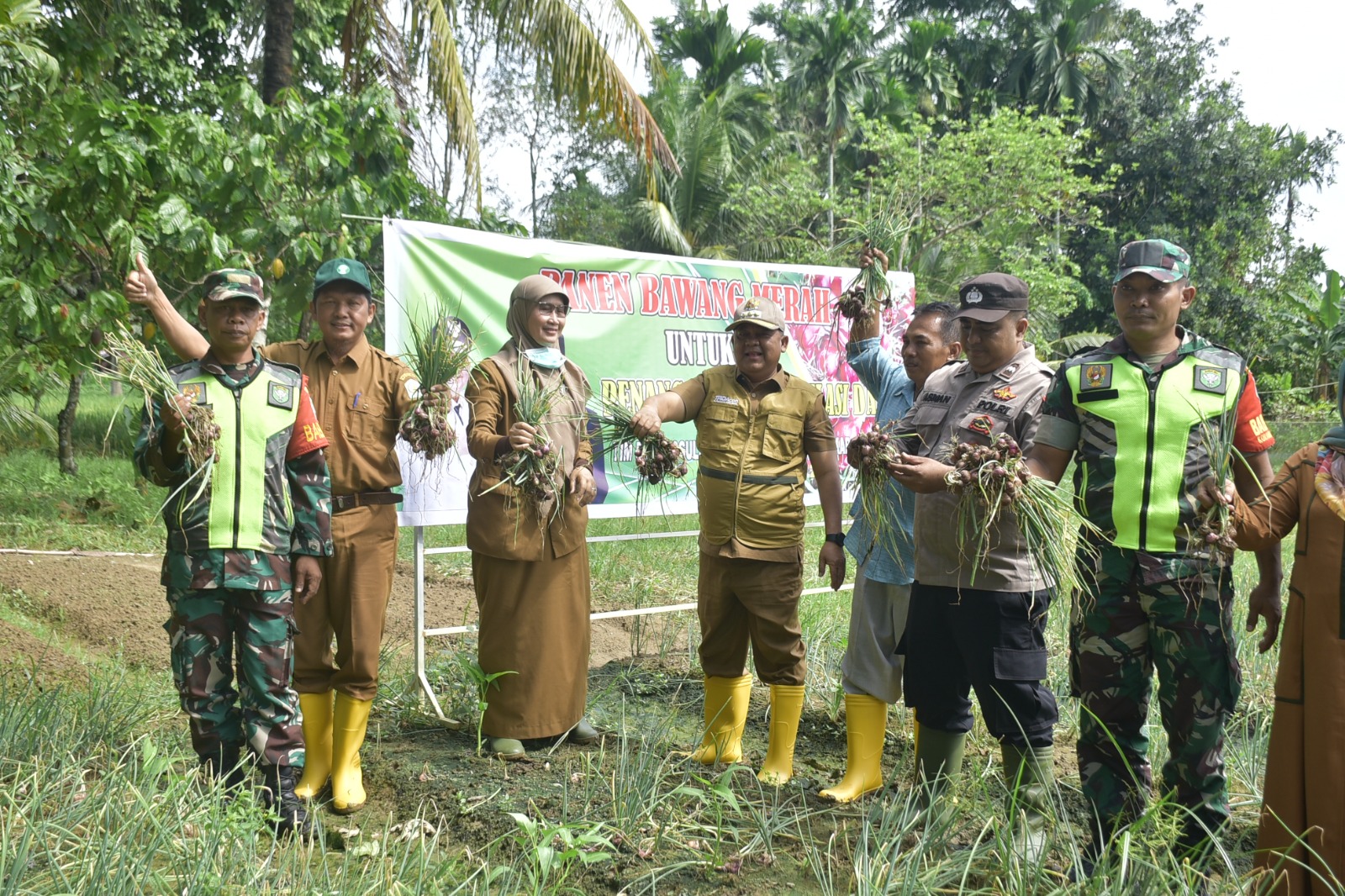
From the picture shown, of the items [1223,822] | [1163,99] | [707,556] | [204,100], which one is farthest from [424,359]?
[1163,99]

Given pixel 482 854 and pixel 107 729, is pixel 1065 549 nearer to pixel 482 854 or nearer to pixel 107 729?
pixel 482 854

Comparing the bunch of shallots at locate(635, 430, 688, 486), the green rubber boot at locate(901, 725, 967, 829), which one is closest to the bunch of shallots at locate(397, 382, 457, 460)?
the bunch of shallots at locate(635, 430, 688, 486)

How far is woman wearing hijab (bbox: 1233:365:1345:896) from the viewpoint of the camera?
8.76 feet

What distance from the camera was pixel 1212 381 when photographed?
3.08 meters

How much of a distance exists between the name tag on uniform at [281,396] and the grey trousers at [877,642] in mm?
2326

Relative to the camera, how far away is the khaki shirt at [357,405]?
3.88 metres

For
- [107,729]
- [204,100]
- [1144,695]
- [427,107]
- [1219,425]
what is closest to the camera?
[1219,425]

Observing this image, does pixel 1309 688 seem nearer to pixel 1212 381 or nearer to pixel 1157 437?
pixel 1157 437

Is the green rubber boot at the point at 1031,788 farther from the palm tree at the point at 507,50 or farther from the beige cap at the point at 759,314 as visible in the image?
the palm tree at the point at 507,50

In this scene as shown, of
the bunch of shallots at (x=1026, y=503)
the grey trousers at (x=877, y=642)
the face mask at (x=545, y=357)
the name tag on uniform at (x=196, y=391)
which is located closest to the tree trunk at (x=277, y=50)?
the face mask at (x=545, y=357)

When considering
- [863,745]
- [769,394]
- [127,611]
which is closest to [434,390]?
[769,394]

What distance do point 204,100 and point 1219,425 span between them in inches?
448

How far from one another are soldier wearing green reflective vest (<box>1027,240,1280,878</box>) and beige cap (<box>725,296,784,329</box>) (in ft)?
4.06

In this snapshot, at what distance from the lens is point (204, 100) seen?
37.2 ft
